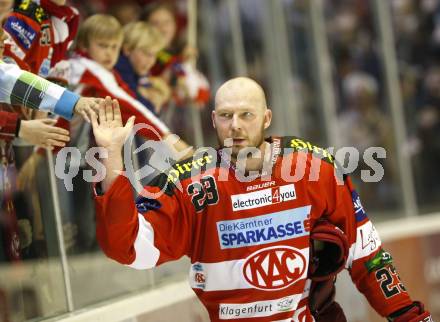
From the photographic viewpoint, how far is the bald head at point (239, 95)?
316cm

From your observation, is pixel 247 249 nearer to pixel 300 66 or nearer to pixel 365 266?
pixel 365 266

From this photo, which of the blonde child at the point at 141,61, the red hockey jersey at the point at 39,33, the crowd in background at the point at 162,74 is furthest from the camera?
the blonde child at the point at 141,61

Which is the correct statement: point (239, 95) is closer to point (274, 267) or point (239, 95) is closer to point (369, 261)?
point (274, 267)

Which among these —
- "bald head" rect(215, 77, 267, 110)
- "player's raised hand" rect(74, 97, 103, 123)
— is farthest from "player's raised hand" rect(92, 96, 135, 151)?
"bald head" rect(215, 77, 267, 110)

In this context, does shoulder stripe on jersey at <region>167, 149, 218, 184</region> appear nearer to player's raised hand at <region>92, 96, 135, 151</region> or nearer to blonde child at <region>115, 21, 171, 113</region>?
player's raised hand at <region>92, 96, 135, 151</region>

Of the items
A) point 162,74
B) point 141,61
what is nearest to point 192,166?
point 141,61

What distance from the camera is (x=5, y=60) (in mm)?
3078

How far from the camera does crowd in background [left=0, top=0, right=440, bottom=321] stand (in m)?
3.42

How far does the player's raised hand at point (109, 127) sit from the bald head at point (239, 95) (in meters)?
0.46

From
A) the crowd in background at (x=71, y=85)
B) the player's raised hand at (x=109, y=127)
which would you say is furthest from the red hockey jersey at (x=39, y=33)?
the player's raised hand at (x=109, y=127)

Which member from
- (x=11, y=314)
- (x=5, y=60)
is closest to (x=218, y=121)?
(x=5, y=60)

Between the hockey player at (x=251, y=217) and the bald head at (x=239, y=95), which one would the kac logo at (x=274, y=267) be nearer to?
the hockey player at (x=251, y=217)

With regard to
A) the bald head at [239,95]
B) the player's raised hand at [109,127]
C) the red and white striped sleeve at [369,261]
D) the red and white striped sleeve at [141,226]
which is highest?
the bald head at [239,95]

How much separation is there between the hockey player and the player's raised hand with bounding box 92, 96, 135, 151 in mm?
342
